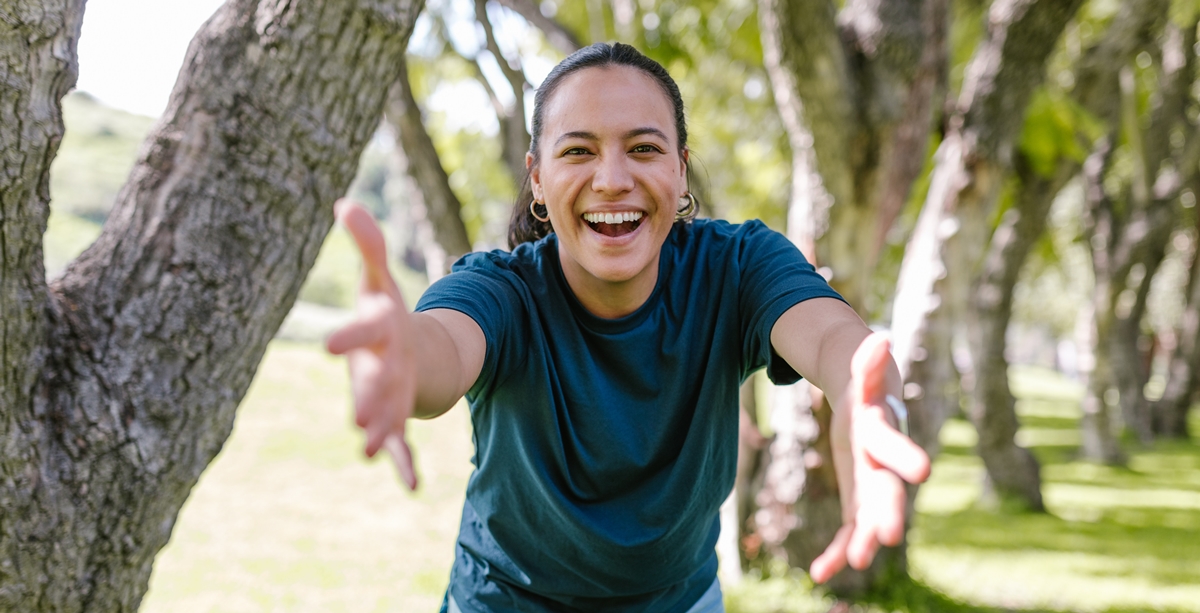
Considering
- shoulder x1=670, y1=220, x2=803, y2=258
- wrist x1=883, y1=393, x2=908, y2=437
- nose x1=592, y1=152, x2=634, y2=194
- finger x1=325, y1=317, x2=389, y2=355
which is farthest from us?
shoulder x1=670, y1=220, x2=803, y2=258

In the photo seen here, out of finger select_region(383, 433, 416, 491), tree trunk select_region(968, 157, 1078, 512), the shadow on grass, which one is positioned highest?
tree trunk select_region(968, 157, 1078, 512)

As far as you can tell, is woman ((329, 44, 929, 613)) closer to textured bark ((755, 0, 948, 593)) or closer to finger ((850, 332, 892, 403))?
finger ((850, 332, 892, 403))

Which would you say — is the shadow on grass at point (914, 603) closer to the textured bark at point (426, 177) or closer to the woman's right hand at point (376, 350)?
the textured bark at point (426, 177)

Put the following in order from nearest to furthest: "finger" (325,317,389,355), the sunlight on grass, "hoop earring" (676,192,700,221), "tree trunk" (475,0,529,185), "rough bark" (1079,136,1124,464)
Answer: "finger" (325,317,389,355) → "hoop earring" (676,192,700,221) → "tree trunk" (475,0,529,185) → the sunlight on grass → "rough bark" (1079,136,1124,464)

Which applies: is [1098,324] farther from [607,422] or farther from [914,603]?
[607,422]

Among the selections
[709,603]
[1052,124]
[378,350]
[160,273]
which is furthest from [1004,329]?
[378,350]

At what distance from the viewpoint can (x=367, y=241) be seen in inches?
42.2

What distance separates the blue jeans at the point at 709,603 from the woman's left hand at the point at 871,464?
0.90 meters

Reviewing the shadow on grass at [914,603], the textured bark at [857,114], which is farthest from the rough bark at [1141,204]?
the textured bark at [857,114]

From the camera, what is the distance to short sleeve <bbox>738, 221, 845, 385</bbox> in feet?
5.63

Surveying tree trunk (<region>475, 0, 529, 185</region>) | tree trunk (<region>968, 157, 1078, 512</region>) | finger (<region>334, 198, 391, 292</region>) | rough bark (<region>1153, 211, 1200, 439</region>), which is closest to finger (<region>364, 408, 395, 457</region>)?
finger (<region>334, 198, 391, 292</region>)

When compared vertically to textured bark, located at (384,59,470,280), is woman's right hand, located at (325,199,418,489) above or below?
below

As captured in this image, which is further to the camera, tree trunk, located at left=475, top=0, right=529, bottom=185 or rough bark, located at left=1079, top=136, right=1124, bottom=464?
rough bark, located at left=1079, top=136, right=1124, bottom=464

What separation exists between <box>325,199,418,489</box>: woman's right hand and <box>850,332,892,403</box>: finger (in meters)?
0.63
